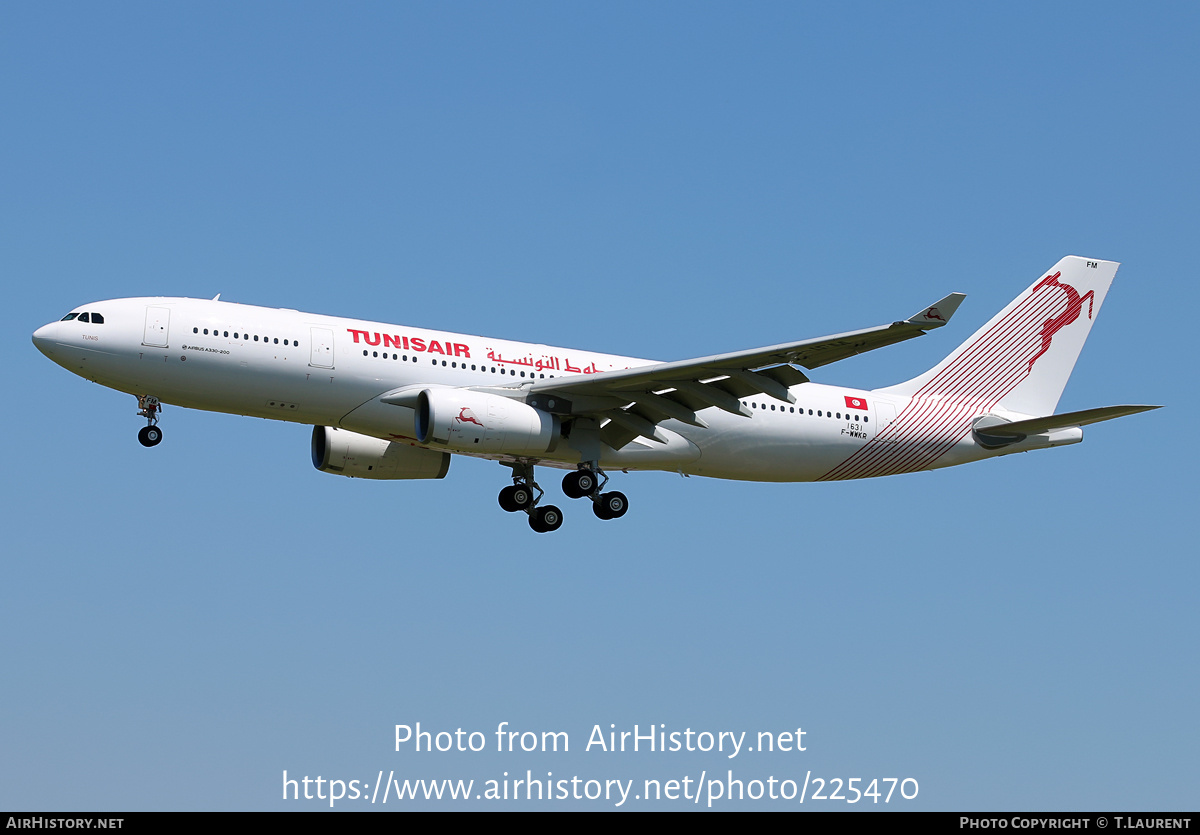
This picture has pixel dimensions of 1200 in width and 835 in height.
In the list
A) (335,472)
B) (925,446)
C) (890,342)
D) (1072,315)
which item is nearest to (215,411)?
(335,472)

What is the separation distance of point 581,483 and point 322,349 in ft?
22.0

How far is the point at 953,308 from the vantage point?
87.8 ft

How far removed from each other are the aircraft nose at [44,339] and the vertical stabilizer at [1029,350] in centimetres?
2019

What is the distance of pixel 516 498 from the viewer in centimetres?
3478

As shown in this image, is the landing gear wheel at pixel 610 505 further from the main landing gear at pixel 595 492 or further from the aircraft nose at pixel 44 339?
the aircraft nose at pixel 44 339

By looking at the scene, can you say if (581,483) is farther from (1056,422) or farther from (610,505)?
(1056,422)

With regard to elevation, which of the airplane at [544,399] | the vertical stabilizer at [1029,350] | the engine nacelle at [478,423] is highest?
the vertical stabilizer at [1029,350]

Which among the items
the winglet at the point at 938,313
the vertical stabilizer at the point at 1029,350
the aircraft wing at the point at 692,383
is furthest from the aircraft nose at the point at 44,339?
the vertical stabilizer at the point at 1029,350

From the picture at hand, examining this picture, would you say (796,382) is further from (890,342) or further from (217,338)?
(217,338)

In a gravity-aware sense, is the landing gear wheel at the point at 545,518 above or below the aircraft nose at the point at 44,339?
below

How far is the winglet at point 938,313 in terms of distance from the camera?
26.6 meters

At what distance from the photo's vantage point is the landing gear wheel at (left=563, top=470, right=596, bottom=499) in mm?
33344

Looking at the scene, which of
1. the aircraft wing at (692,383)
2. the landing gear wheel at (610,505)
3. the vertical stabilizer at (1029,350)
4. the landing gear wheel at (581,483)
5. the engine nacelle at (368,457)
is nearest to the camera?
the aircraft wing at (692,383)

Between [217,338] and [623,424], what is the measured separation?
9170 mm
